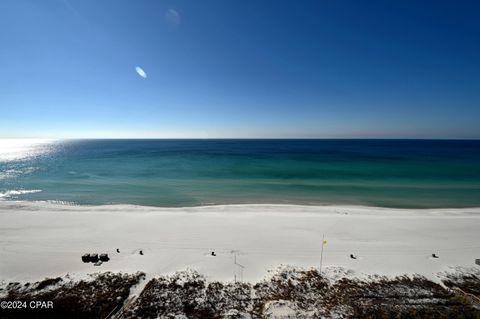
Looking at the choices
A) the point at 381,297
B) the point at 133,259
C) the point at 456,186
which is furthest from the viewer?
the point at 456,186

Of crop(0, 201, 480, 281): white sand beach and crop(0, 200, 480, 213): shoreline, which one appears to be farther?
crop(0, 200, 480, 213): shoreline

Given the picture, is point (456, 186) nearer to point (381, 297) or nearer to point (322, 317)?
point (381, 297)

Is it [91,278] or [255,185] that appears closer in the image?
[91,278]

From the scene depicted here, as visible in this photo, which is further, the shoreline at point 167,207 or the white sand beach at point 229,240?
the shoreline at point 167,207

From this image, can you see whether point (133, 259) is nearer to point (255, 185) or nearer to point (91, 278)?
point (91, 278)

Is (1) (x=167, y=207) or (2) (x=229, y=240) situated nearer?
(2) (x=229, y=240)

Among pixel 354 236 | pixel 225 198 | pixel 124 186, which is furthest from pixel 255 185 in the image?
pixel 124 186

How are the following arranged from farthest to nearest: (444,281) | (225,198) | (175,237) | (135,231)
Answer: (225,198) → (135,231) → (175,237) → (444,281)
